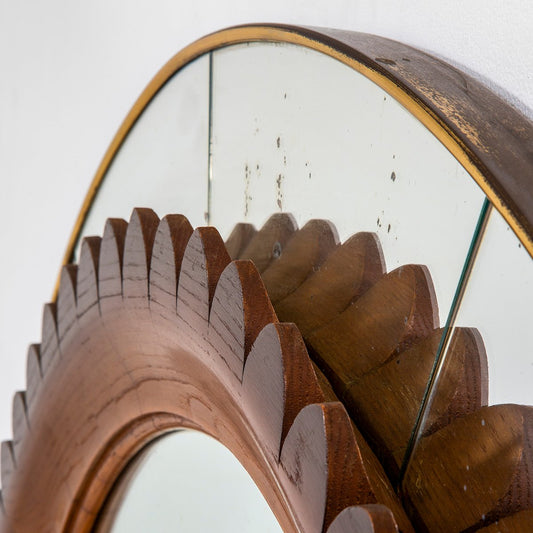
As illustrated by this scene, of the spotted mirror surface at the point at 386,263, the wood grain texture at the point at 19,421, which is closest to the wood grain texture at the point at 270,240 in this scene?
the spotted mirror surface at the point at 386,263

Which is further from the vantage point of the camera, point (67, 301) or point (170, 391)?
point (67, 301)

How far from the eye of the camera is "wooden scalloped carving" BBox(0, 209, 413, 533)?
21cm

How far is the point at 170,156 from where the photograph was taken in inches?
16.0

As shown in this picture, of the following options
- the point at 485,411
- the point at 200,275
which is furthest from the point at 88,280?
the point at 485,411

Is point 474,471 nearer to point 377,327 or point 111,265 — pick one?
point 377,327

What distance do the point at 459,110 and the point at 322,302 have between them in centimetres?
9

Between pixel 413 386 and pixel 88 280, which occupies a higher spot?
pixel 88 280

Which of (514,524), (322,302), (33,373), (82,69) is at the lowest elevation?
(514,524)

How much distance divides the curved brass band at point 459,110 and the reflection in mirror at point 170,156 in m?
0.10

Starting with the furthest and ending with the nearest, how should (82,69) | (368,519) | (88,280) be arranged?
(82,69)
(88,280)
(368,519)

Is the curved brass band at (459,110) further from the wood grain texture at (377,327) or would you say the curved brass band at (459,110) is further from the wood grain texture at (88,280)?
the wood grain texture at (88,280)

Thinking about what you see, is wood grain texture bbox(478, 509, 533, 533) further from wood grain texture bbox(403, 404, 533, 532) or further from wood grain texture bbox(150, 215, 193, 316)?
wood grain texture bbox(150, 215, 193, 316)

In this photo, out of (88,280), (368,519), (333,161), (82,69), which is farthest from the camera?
(82,69)

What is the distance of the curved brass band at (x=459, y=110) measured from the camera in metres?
0.20
